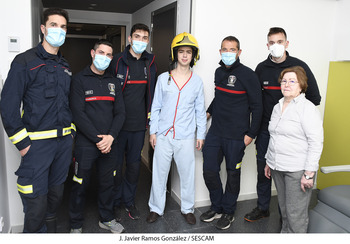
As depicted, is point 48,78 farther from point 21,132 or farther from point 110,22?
point 110,22

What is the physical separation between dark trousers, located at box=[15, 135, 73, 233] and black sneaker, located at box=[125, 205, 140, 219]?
99 centimetres

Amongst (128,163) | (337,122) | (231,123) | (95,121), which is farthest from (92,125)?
(337,122)

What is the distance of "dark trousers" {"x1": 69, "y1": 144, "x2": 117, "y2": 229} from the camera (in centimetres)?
243

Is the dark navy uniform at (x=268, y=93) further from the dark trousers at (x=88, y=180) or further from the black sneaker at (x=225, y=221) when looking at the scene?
the dark trousers at (x=88, y=180)

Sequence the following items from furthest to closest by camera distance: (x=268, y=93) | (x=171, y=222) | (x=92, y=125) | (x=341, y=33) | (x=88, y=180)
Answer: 1. (x=341, y=33)
2. (x=171, y=222)
3. (x=268, y=93)
4. (x=88, y=180)
5. (x=92, y=125)

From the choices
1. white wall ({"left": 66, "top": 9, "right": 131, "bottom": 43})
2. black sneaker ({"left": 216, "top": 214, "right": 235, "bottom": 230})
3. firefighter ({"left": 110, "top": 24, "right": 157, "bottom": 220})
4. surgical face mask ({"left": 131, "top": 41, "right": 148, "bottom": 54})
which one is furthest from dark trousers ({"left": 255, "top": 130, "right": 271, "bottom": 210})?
white wall ({"left": 66, "top": 9, "right": 131, "bottom": 43})

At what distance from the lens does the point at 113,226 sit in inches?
107

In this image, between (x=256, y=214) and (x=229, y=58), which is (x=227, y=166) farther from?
(x=229, y=58)

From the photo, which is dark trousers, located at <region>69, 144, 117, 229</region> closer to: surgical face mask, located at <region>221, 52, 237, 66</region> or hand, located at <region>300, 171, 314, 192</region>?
surgical face mask, located at <region>221, 52, 237, 66</region>

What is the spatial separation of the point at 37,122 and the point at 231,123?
1.66 metres

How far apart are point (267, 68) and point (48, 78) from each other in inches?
→ 77.9

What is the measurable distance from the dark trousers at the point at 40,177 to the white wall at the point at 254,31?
154cm

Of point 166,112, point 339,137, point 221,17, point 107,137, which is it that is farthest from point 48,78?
point 339,137

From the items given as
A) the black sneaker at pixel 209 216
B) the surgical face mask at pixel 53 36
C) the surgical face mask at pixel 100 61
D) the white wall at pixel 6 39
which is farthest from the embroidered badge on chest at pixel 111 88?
the black sneaker at pixel 209 216
